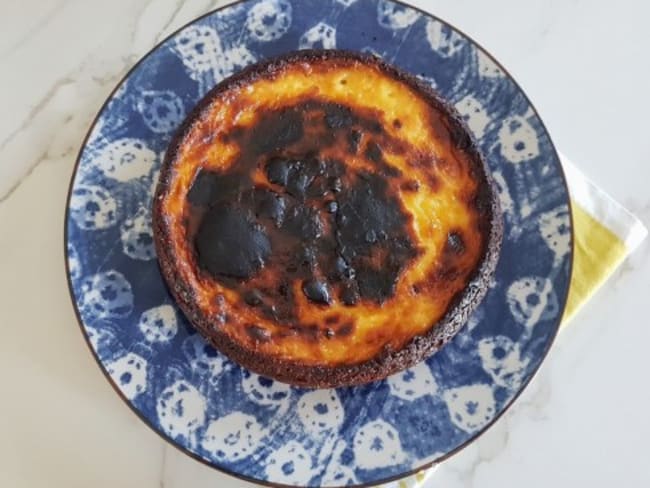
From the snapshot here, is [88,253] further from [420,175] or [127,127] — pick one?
[420,175]

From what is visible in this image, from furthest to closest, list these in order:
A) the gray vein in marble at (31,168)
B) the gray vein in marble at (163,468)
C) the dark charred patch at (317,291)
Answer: the gray vein in marble at (31,168), the gray vein in marble at (163,468), the dark charred patch at (317,291)

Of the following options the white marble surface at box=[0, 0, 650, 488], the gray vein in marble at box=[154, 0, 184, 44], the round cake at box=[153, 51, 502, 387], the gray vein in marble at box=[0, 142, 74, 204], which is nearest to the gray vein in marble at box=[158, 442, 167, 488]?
the white marble surface at box=[0, 0, 650, 488]

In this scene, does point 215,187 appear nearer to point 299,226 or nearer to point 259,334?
point 299,226

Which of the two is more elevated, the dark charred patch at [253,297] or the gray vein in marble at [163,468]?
the dark charred patch at [253,297]

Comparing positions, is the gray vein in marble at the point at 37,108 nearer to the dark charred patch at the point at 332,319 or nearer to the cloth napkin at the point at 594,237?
the dark charred patch at the point at 332,319

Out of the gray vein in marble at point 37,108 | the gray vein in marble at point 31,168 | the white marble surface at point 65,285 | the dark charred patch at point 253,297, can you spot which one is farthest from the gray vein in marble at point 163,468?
the gray vein in marble at point 37,108

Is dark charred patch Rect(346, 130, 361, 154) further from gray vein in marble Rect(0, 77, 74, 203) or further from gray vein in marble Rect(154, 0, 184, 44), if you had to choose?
gray vein in marble Rect(0, 77, 74, 203)

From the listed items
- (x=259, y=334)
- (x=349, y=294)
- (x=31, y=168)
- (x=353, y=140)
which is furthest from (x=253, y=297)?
(x=31, y=168)
